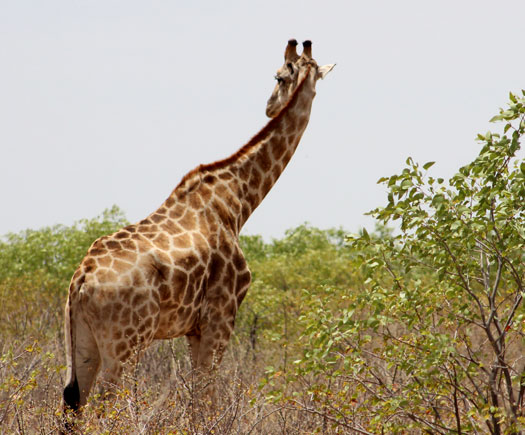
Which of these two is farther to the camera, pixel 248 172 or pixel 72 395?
pixel 248 172

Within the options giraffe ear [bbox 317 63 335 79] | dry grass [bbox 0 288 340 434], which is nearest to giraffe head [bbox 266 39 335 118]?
giraffe ear [bbox 317 63 335 79]

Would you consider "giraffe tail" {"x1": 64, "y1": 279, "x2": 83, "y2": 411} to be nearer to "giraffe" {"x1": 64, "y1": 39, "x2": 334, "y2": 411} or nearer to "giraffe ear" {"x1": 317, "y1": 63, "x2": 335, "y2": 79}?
"giraffe" {"x1": 64, "y1": 39, "x2": 334, "y2": 411}

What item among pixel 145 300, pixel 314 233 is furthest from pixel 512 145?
pixel 314 233

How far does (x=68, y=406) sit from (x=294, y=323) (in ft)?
29.6

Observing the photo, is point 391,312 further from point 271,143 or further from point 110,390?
point 271,143

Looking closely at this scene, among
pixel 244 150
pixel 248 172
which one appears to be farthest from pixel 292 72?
pixel 248 172

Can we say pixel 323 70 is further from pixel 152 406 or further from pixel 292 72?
pixel 152 406

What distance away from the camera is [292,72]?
10117 millimetres

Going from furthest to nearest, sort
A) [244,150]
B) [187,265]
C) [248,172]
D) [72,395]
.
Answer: [244,150] < [248,172] < [187,265] < [72,395]

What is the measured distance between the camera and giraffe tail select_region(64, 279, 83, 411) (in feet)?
24.1

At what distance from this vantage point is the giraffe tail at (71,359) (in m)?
7.35

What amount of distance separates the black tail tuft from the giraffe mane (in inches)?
96.8

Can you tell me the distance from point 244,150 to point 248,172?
31 cm

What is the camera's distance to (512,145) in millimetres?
6746
